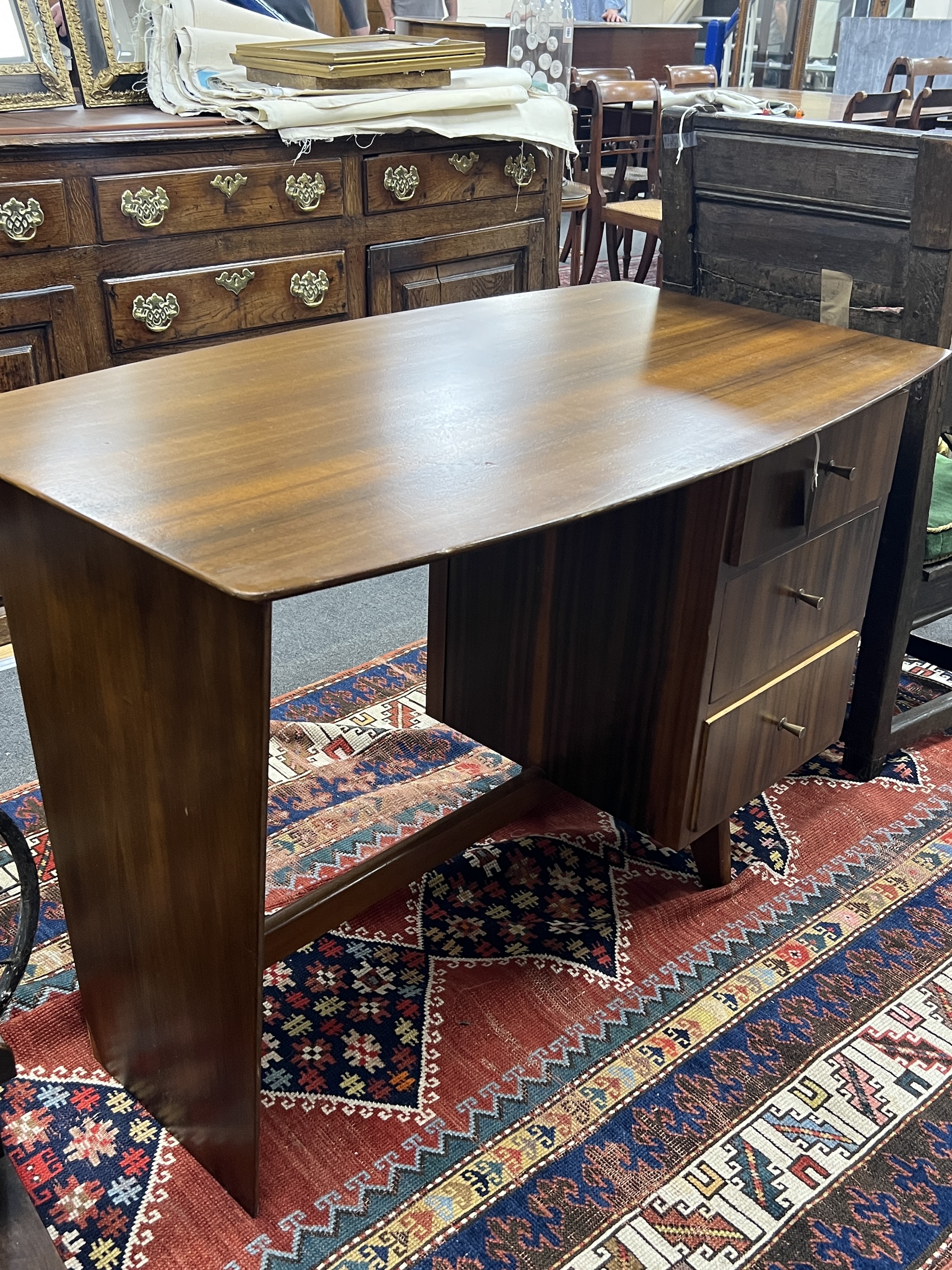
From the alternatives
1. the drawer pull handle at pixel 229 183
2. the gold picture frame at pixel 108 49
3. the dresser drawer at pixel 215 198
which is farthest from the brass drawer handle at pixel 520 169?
the gold picture frame at pixel 108 49

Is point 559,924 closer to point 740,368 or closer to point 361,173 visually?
point 740,368

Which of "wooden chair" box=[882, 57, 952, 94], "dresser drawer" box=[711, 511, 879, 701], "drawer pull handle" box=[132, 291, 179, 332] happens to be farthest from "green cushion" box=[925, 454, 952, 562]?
"wooden chair" box=[882, 57, 952, 94]

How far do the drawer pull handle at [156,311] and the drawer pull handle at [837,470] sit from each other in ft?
4.75

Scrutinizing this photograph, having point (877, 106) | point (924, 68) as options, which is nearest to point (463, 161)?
point (877, 106)

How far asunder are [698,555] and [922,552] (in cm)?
62

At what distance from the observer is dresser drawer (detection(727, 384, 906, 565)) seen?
135 cm

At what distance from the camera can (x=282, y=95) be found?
2373 mm

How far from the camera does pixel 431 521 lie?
3.18 feet

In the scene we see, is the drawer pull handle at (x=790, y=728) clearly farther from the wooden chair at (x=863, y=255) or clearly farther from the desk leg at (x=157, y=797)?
the desk leg at (x=157, y=797)

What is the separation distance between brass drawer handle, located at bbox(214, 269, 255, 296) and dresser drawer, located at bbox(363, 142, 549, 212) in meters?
0.34

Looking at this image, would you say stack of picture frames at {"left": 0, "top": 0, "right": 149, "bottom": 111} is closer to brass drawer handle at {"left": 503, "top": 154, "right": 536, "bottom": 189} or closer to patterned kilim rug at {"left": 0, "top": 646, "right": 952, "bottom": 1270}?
brass drawer handle at {"left": 503, "top": 154, "right": 536, "bottom": 189}

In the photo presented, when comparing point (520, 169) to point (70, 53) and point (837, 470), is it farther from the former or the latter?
point (837, 470)

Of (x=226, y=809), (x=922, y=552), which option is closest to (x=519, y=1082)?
(x=226, y=809)

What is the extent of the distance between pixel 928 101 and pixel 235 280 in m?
3.94
